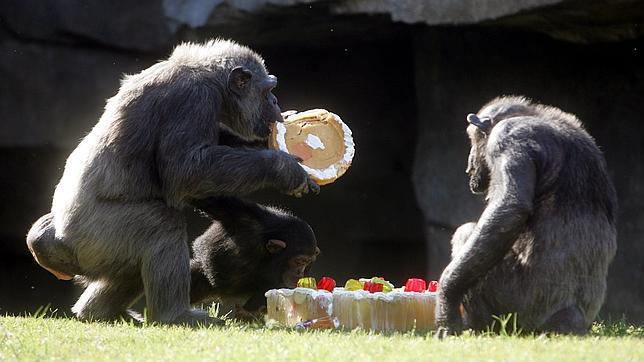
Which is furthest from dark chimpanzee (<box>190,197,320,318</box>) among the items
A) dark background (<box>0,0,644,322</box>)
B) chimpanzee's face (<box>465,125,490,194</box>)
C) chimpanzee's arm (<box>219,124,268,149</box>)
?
dark background (<box>0,0,644,322</box>)

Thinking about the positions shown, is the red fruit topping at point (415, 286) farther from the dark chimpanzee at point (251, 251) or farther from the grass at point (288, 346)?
the dark chimpanzee at point (251, 251)

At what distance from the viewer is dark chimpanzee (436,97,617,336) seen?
20.2ft

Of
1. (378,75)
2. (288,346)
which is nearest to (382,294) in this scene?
(288,346)

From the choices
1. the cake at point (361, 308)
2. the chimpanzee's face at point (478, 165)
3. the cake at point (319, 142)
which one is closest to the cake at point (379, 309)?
the cake at point (361, 308)

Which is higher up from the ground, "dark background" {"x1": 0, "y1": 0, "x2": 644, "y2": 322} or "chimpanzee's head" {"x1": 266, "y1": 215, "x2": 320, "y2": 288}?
Result: "dark background" {"x1": 0, "y1": 0, "x2": 644, "y2": 322}

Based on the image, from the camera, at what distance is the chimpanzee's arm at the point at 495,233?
20.1ft

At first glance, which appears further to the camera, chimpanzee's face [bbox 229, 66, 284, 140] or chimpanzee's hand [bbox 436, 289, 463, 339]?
chimpanzee's face [bbox 229, 66, 284, 140]

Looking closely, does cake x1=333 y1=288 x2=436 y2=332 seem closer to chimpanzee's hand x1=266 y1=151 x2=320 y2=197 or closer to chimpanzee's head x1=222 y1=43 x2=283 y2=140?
chimpanzee's hand x1=266 y1=151 x2=320 y2=197

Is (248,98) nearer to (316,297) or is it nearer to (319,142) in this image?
(319,142)

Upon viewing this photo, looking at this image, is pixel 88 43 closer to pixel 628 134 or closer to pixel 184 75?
pixel 184 75

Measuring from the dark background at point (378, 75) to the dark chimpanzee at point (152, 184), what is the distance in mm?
3567

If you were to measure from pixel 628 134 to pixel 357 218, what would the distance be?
4393 mm

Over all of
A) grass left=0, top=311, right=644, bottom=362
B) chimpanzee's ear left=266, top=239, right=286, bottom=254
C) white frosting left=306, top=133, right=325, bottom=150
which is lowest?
grass left=0, top=311, right=644, bottom=362

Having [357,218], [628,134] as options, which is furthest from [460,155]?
[357,218]
